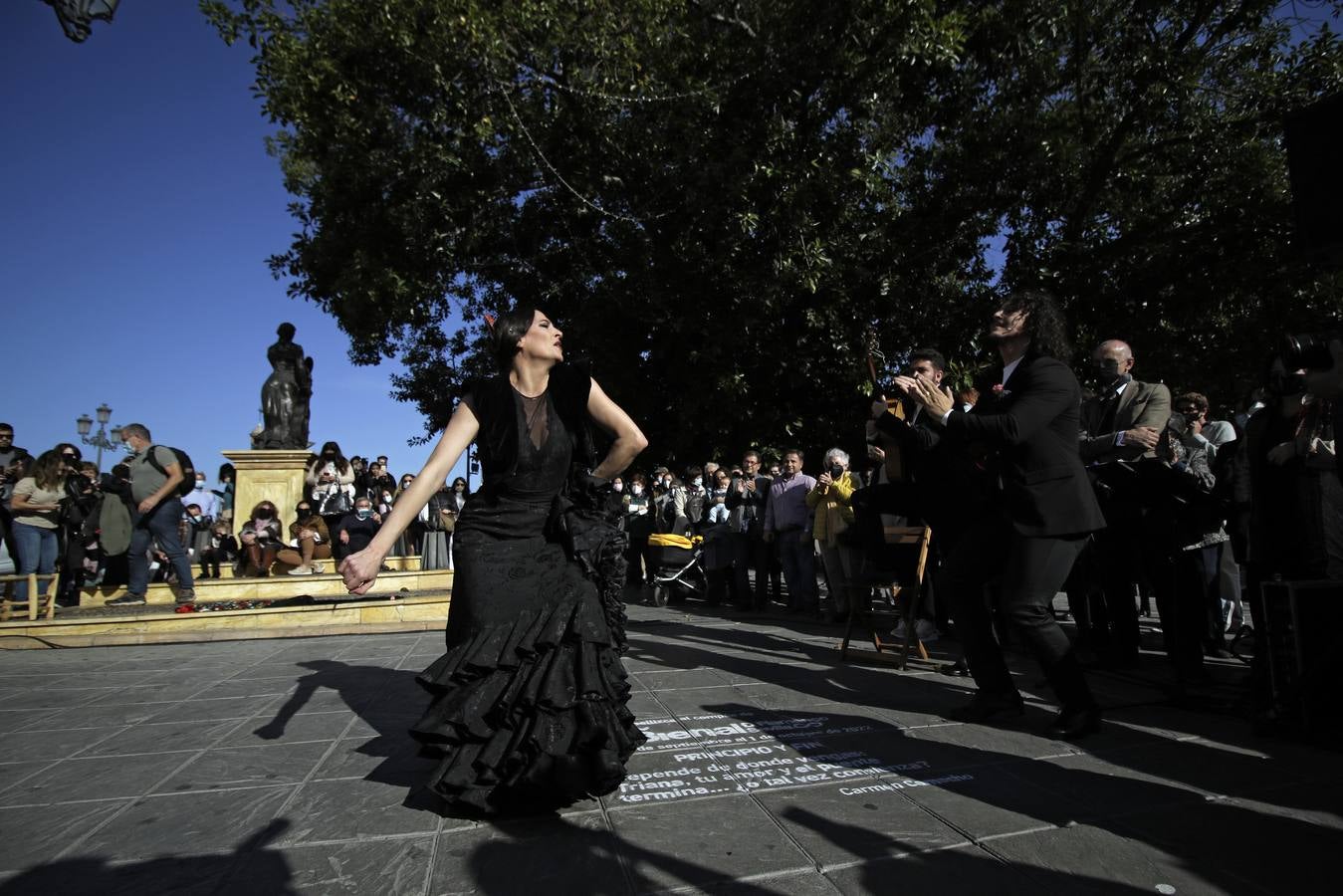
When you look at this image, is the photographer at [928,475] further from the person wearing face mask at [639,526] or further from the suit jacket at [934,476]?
the person wearing face mask at [639,526]

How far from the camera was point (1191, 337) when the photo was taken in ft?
41.4

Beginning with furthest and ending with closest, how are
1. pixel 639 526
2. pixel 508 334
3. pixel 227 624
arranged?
pixel 639 526
pixel 227 624
pixel 508 334

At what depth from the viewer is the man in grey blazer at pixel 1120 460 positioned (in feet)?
16.7

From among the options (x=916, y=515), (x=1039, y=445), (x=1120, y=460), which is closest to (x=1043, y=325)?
(x=1039, y=445)

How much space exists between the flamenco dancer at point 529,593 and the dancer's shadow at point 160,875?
0.56 m

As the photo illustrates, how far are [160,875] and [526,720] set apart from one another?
3.95ft

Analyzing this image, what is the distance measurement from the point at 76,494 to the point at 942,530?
39.9 feet

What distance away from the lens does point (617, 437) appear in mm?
3400

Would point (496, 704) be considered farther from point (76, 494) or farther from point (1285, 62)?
point (1285, 62)

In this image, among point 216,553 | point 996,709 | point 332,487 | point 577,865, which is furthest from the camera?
point 216,553

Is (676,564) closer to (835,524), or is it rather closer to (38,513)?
(835,524)

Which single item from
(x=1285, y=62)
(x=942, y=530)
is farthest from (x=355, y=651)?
(x=1285, y=62)

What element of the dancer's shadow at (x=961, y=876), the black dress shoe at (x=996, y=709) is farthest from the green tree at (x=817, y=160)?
the dancer's shadow at (x=961, y=876)

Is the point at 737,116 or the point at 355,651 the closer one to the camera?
the point at 355,651
